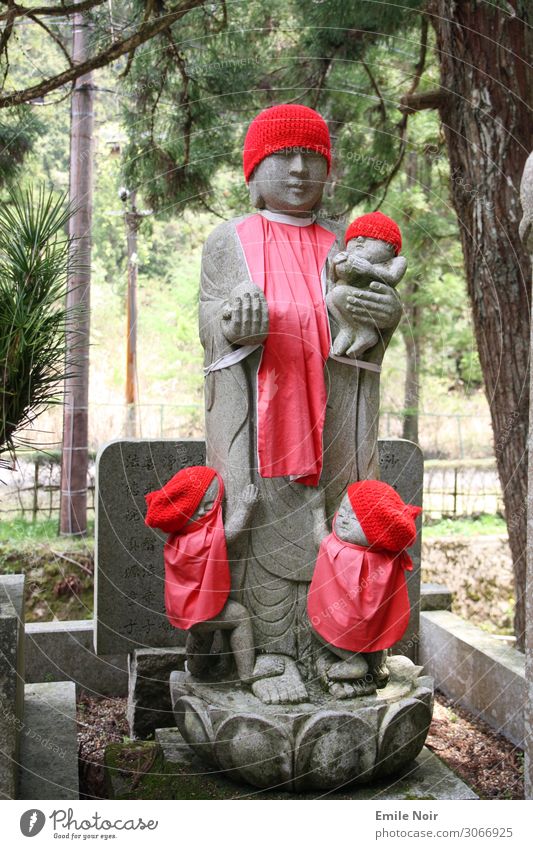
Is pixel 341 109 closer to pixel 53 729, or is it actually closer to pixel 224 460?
pixel 224 460

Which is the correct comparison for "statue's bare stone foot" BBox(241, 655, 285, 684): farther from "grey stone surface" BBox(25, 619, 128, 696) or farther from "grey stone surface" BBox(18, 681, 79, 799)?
"grey stone surface" BBox(25, 619, 128, 696)

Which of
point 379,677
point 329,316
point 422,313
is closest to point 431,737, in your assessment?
point 379,677

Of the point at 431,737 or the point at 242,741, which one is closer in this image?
the point at 242,741

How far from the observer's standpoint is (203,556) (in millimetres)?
3525

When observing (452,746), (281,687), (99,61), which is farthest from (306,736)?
(99,61)

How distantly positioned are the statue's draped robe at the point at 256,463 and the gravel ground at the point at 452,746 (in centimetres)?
103

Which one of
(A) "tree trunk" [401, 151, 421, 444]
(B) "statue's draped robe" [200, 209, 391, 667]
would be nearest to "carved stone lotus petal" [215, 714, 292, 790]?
(B) "statue's draped robe" [200, 209, 391, 667]

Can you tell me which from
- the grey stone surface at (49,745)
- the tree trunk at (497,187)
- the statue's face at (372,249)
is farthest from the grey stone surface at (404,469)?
the grey stone surface at (49,745)

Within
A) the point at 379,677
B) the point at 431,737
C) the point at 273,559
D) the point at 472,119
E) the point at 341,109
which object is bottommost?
the point at 431,737

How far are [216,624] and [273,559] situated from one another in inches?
14.1

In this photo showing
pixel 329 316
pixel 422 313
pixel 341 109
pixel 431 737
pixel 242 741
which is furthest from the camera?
pixel 422 313

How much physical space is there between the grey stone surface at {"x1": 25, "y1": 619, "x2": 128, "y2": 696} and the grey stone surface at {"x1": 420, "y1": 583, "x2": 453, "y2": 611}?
1.98m

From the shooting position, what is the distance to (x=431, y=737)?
475 centimetres

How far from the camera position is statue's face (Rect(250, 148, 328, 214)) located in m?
3.70
